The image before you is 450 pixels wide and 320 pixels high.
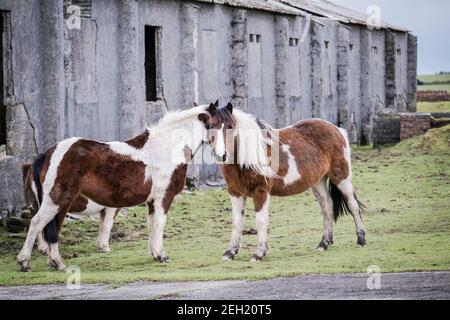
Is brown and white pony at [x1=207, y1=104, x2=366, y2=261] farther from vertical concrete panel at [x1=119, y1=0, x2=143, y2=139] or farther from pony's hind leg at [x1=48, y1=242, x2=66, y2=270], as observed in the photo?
vertical concrete panel at [x1=119, y1=0, x2=143, y2=139]

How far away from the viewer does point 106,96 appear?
20359 millimetres

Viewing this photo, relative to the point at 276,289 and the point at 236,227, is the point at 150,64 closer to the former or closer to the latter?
the point at 236,227

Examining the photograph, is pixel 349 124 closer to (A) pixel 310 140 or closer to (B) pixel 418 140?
(B) pixel 418 140

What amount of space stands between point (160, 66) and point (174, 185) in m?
9.36

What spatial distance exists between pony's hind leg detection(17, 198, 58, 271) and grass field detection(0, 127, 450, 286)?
169 millimetres

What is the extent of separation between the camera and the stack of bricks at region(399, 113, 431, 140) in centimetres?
3297

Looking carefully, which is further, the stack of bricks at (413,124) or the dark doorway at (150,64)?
the stack of bricks at (413,124)

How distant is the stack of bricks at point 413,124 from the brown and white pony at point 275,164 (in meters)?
18.5

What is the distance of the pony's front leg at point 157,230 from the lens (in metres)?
13.6

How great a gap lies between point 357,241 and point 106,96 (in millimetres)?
7441

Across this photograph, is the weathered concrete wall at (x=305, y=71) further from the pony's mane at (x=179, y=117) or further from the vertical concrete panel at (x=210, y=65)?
the pony's mane at (x=179, y=117)

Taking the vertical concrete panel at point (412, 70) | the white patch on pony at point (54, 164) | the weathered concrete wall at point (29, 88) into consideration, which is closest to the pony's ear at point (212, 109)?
the white patch on pony at point (54, 164)

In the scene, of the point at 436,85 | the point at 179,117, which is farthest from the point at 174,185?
the point at 436,85

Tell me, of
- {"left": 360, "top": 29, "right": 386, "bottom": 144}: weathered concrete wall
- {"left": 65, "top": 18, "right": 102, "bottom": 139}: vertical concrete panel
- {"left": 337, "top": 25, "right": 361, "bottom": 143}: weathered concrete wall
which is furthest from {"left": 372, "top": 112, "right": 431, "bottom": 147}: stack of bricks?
{"left": 65, "top": 18, "right": 102, "bottom": 139}: vertical concrete panel
